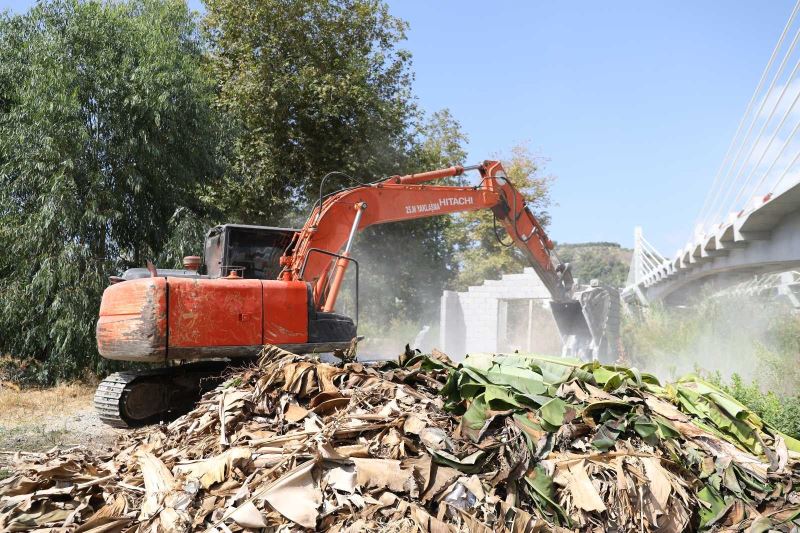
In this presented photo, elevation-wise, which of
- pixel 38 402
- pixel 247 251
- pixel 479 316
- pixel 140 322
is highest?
pixel 247 251

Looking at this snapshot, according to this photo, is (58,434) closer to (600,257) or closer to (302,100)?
(302,100)

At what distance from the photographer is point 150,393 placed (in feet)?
25.3

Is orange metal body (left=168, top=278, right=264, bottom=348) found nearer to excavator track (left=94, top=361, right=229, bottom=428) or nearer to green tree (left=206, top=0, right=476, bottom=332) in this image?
excavator track (left=94, top=361, right=229, bottom=428)

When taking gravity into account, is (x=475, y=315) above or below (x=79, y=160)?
below

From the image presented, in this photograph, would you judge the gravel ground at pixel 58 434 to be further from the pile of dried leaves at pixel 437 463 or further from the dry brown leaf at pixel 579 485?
the dry brown leaf at pixel 579 485

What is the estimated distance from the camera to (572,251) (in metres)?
105

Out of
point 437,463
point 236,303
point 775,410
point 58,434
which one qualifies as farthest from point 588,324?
point 437,463

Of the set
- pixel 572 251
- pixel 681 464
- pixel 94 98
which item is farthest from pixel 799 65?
pixel 572 251

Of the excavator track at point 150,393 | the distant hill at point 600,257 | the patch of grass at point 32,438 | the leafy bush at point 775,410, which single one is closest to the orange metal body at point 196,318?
the excavator track at point 150,393

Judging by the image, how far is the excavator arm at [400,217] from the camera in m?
8.33

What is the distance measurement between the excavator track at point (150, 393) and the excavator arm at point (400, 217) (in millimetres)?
1534

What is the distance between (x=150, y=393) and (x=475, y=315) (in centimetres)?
1413

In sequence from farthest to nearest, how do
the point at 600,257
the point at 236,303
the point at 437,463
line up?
the point at 600,257
the point at 236,303
the point at 437,463

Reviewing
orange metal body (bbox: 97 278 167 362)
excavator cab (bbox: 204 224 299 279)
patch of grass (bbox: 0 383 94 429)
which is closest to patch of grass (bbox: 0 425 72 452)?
patch of grass (bbox: 0 383 94 429)
